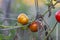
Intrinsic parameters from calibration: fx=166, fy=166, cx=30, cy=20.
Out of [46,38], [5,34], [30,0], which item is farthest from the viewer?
[30,0]

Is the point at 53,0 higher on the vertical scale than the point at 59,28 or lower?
higher

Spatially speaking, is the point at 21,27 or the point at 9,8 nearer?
the point at 21,27

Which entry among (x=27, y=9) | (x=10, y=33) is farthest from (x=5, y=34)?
(x=27, y=9)

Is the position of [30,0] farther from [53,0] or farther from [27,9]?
[53,0]

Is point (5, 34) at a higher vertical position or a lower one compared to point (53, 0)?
lower

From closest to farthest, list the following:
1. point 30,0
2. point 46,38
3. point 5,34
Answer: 1. point 46,38
2. point 5,34
3. point 30,0

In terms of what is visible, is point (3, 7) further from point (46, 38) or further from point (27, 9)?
point (46, 38)

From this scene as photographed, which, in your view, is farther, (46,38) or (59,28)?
(59,28)

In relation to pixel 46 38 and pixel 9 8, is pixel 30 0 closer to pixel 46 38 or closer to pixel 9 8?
pixel 9 8

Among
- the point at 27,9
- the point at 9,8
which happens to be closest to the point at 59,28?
the point at 27,9
